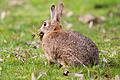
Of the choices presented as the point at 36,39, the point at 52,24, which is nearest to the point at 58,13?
the point at 52,24

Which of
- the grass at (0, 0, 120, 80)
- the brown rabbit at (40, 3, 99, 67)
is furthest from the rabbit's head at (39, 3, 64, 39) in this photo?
the grass at (0, 0, 120, 80)

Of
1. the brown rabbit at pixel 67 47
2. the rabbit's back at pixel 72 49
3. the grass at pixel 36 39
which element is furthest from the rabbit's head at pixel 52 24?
the grass at pixel 36 39

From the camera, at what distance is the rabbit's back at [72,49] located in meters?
8.24

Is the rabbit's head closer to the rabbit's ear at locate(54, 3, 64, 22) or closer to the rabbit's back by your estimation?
the rabbit's ear at locate(54, 3, 64, 22)

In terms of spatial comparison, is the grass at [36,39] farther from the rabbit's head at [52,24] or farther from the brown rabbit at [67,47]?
the rabbit's head at [52,24]

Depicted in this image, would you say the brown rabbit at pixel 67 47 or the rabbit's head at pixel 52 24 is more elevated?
the rabbit's head at pixel 52 24

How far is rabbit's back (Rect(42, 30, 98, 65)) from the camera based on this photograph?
8.24 metres

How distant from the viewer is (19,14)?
1819 centimetres

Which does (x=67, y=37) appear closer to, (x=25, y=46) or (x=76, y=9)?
(x=25, y=46)

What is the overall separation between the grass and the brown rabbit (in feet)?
0.46

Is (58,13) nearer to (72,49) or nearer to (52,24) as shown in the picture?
(52,24)

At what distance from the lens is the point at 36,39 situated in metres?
11.5

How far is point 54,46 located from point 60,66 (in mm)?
346

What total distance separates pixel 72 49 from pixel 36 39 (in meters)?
3.23
